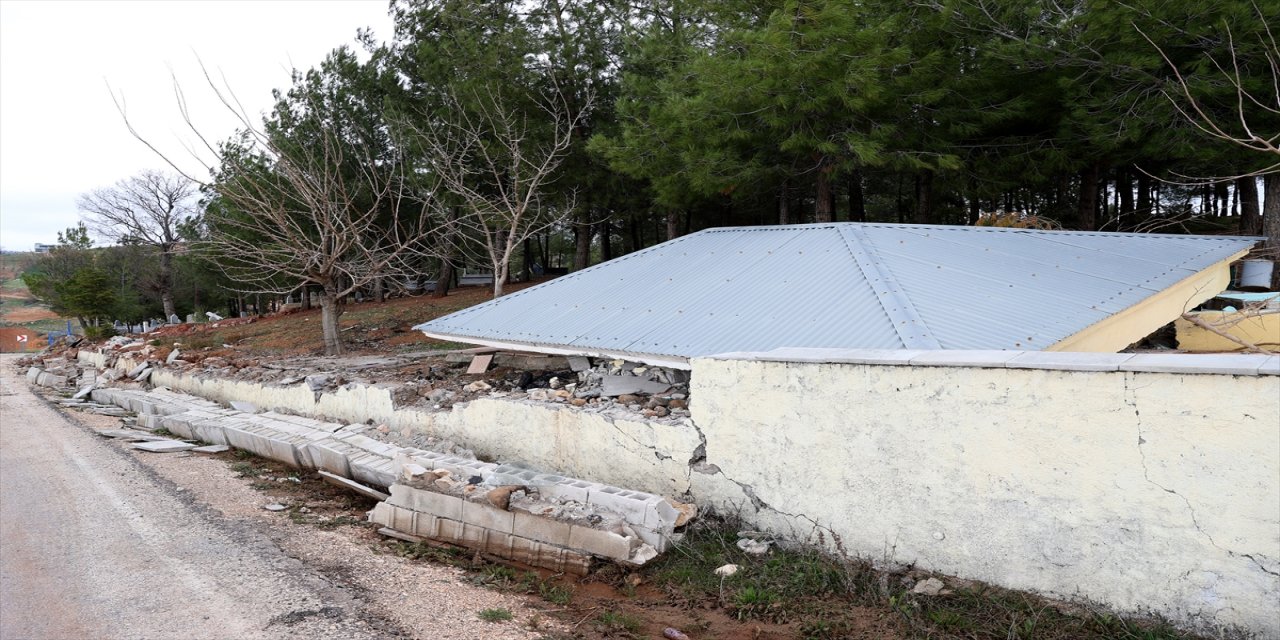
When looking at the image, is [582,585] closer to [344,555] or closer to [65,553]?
[344,555]

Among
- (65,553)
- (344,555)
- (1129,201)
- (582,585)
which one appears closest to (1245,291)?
(1129,201)

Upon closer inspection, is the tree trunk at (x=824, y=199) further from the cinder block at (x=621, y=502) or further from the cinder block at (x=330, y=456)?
the cinder block at (x=621, y=502)

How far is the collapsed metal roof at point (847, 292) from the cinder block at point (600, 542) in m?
1.88

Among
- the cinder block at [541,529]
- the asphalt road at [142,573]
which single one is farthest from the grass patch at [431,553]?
the asphalt road at [142,573]

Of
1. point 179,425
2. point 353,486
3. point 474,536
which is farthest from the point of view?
point 179,425

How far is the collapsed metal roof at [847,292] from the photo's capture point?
649cm

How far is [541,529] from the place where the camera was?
552 cm

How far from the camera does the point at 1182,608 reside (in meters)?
3.82

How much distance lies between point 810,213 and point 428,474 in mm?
21323

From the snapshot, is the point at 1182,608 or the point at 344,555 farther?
the point at 344,555

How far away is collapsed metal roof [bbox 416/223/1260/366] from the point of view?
649 cm

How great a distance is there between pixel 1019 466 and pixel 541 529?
320 cm

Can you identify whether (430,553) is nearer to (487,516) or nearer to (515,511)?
(487,516)

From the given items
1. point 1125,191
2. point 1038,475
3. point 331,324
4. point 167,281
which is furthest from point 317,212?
point 167,281
